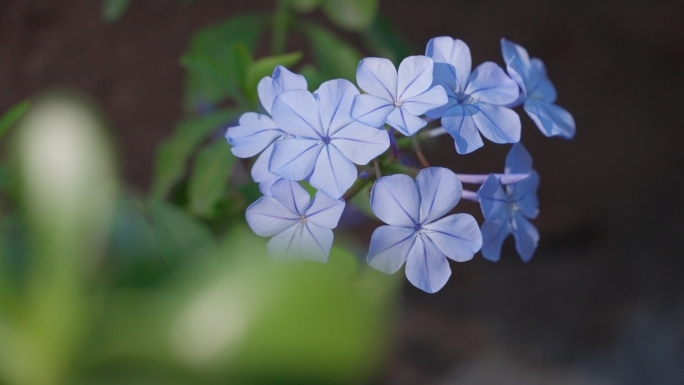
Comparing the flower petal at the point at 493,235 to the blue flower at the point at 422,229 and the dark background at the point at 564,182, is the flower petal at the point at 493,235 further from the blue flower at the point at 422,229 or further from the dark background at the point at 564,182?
the dark background at the point at 564,182

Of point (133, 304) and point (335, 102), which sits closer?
point (133, 304)

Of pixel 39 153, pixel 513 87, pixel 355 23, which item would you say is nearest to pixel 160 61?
pixel 355 23

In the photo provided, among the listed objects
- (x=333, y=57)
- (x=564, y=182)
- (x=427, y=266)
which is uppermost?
(x=564, y=182)

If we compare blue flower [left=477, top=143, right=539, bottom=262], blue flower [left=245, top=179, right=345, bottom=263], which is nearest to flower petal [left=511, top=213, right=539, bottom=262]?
blue flower [left=477, top=143, right=539, bottom=262]

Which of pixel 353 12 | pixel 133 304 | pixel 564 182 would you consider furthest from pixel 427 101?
pixel 564 182

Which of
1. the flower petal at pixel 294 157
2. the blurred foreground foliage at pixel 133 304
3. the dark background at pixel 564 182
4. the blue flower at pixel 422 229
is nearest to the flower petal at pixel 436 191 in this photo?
the blue flower at pixel 422 229

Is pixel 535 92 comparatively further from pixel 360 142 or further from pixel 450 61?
pixel 360 142

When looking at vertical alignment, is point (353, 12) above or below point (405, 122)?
above

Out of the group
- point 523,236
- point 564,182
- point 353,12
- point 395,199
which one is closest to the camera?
point 395,199
